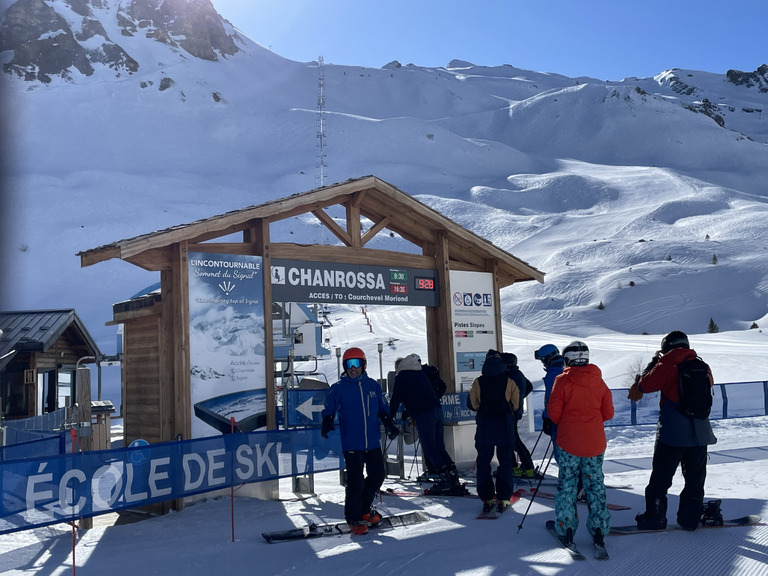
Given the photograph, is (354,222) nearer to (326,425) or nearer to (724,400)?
(326,425)

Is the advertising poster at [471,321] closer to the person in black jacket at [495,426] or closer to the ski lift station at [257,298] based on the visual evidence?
the ski lift station at [257,298]

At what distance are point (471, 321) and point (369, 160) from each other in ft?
263

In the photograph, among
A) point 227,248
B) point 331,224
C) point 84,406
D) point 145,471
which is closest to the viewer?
point 145,471

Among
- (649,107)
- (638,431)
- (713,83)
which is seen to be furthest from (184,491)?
(713,83)

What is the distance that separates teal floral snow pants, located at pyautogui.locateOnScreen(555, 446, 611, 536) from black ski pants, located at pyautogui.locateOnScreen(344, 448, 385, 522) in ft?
6.58

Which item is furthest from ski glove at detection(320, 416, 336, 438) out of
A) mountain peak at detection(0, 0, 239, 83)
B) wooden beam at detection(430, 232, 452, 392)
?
mountain peak at detection(0, 0, 239, 83)

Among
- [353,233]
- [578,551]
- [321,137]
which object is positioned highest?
[321,137]

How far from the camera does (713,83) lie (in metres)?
170

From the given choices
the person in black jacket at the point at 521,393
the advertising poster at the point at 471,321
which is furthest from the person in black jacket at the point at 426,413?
the advertising poster at the point at 471,321

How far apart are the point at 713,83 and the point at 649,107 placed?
69.3 m

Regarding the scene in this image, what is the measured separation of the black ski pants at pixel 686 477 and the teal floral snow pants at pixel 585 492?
0.88 metres

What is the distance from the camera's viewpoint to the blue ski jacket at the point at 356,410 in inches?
300

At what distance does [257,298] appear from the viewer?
10359 millimetres

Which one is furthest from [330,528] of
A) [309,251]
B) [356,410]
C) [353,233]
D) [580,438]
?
[353,233]
